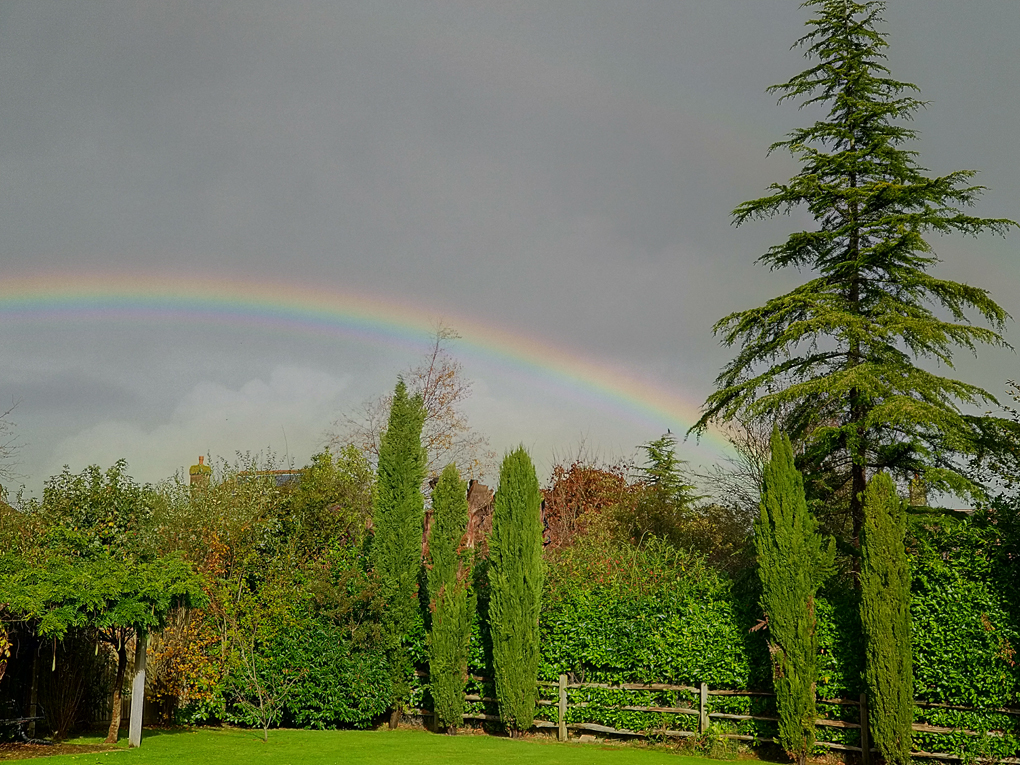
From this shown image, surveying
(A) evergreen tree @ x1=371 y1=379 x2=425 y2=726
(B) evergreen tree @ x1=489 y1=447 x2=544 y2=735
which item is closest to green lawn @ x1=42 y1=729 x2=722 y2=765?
(B) evergreen tree @ x1=489 y1=447 x2=544 y2=735

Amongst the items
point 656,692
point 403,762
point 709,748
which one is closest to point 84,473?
point 403,762

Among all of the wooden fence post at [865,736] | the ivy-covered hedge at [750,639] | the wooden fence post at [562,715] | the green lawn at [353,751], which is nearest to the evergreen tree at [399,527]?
the ivy-covered hedge at [750,639]

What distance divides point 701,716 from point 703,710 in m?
0.11

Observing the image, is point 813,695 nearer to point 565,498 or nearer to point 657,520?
point 657,520

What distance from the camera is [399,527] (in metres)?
16.8

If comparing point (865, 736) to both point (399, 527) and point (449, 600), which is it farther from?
point (399, 527)

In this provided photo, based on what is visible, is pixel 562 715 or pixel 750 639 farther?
pixel 562 715

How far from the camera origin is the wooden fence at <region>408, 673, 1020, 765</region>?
38.0 ft

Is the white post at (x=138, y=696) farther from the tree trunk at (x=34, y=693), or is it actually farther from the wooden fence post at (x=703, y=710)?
the wooden fence post at (x=703, y=710)

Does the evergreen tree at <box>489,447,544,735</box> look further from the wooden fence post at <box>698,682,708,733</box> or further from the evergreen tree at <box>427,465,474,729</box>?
the wooden fence post at <box>698,682,708,733</box>

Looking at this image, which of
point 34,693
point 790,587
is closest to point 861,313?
point 790,587

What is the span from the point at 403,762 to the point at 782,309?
10.8 metres

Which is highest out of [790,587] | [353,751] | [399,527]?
[399,527]

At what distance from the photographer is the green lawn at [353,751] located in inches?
451
